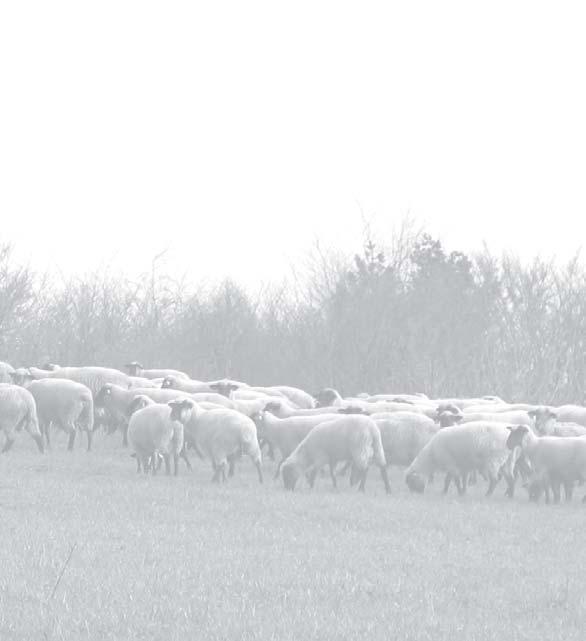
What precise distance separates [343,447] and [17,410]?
23.1 feet

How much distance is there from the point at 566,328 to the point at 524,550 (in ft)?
A: 117

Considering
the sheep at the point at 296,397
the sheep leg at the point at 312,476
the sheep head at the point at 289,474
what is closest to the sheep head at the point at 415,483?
the sheep leg at the point at 312,476

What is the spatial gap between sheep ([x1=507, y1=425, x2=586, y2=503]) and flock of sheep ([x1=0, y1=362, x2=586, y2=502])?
2 cm

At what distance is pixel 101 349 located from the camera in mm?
47188

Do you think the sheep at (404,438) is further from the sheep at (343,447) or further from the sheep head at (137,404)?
the sheep head at (137,404)

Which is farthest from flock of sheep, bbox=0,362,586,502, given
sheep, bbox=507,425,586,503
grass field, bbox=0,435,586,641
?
grass field, bbox=0,435,586,641

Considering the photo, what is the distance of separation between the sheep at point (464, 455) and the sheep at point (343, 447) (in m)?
0.63

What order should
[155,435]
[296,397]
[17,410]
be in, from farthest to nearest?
[296,397] < [17,410] < [155,435]

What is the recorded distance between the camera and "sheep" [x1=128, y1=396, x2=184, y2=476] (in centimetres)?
2114

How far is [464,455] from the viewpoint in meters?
19.9

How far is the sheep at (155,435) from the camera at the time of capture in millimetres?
21141

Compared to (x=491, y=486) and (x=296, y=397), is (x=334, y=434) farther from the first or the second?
(x=296, y=397)

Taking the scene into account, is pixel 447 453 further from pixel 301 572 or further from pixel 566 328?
pixel 566 328

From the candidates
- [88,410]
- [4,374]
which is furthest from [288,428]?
Result: [4,374]
